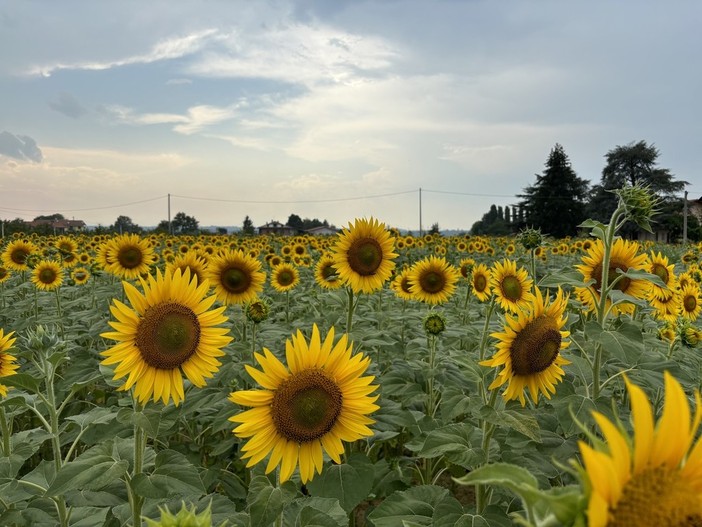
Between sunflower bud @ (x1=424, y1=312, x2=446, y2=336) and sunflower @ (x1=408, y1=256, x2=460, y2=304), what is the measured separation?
75.9 inches

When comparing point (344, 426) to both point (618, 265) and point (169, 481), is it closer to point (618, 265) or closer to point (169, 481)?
point (169, 481)

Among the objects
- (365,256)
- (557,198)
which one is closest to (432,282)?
(365,256)

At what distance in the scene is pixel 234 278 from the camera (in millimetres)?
4637

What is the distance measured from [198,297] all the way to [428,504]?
1435 mm

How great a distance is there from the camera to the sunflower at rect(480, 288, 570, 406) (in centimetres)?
214

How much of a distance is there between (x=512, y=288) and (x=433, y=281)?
136cm

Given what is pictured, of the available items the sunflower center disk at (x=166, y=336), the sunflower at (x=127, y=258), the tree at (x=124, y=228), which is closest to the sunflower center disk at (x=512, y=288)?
the sunflower center disk at (x=166, y=336)

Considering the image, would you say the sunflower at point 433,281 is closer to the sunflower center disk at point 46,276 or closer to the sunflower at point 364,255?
the sunflower at point 364,255

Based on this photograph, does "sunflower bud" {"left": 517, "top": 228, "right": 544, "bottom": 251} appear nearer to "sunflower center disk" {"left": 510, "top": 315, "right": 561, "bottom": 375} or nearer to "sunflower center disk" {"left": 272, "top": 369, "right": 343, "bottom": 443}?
"sunflower center disk" {"left": 510, "top": 315, "right": 561, "bottom": 375}

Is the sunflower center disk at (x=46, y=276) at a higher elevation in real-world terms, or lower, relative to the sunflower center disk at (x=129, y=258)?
lower

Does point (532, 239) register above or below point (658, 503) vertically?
above

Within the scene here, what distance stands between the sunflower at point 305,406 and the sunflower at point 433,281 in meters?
3.78

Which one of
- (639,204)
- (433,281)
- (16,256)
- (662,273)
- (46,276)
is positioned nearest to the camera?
(639,204)

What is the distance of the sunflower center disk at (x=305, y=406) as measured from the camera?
1932mm
